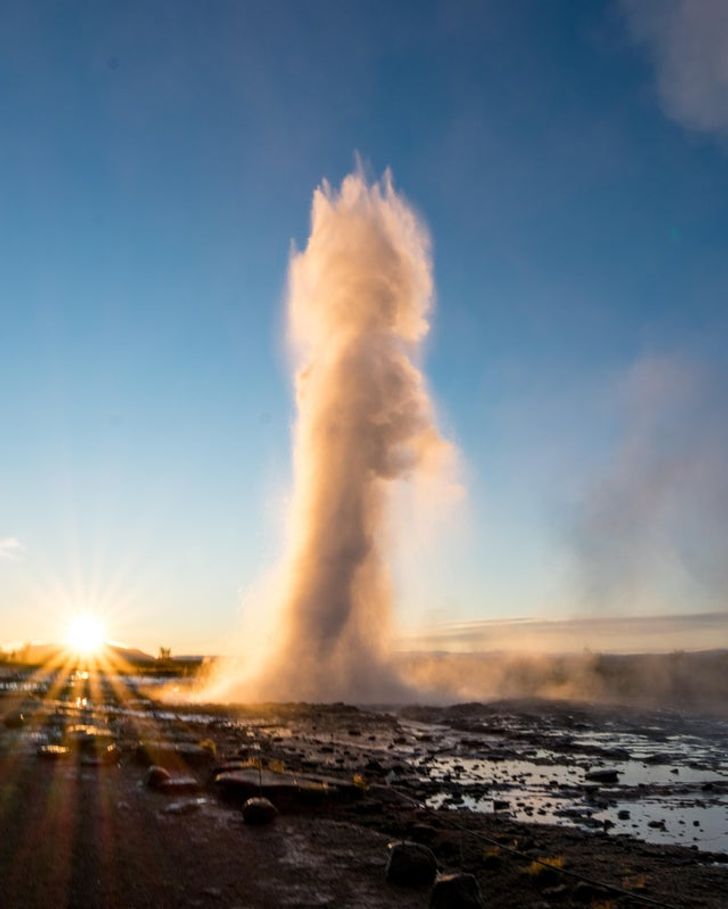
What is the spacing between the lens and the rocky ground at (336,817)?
1074cm

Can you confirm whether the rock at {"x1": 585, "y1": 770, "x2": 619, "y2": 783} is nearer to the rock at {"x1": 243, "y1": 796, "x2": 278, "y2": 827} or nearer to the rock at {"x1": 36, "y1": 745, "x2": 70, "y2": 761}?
the rock at {"x1": 243, "y1": 796, "x2": 278, "y2": 827}

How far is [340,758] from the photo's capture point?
80.0ft

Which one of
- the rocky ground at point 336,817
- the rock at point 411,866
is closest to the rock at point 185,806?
the rocky ground at point 336,817

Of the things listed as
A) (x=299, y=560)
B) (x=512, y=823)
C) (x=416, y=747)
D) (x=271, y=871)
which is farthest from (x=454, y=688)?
(x=271, y=871)

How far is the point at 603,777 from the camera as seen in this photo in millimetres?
21703

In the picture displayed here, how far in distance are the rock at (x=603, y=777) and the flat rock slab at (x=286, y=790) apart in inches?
333

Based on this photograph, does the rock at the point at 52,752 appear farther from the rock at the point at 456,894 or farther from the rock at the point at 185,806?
the rock at the point at 456,894

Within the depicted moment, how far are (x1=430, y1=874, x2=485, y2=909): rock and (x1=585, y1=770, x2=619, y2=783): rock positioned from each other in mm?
13515

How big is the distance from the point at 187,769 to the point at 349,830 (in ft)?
24.8

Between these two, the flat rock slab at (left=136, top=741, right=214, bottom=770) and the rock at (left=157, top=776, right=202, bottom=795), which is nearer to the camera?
the rock at (left=157, top=776, right=202, bottom=795)

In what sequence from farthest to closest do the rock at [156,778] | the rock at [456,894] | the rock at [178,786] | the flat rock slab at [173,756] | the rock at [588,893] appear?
the flat rock slab at [173,756] → the rock at [156,778] → the rock at [178,786] → the rock at [588,893] → the rock at [456,894]

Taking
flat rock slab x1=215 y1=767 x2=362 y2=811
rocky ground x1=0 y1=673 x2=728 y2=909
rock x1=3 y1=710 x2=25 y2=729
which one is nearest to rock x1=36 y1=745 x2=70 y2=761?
rocky ground x1=0 y1=673 x2=728 y2=909

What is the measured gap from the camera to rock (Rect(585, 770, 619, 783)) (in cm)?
2150

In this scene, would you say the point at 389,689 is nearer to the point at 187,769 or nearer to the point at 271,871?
the point at 187,769
